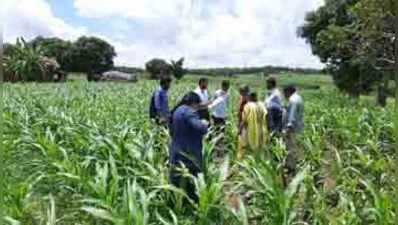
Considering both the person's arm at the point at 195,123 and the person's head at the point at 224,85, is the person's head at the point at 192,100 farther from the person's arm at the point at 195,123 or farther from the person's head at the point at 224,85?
the person's head at the point at 224,85

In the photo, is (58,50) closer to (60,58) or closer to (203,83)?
(60,58)

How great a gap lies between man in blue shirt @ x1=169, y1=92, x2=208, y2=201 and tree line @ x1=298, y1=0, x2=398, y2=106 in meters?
3.35

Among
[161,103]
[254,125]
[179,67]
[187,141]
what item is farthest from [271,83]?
[179,67]

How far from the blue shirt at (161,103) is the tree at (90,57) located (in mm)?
34748

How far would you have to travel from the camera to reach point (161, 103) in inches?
300

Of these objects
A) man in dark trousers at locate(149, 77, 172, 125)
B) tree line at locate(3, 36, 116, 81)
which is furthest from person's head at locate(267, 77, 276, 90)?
tree line at locate(3, 36, 116, 81)

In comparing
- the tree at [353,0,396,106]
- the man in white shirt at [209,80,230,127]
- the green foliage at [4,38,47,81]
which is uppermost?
the tree at [353,0,396,106]

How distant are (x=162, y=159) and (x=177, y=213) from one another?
1364 millimetres

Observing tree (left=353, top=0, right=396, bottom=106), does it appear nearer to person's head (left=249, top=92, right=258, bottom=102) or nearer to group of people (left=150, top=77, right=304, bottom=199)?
group of people (left=150, top=77, right=304, bottom=199)

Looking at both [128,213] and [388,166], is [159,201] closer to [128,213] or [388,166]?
[128,213]

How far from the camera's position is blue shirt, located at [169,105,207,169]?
4770 millimetres

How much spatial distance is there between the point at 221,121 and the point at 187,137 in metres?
4.18

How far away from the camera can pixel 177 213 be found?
4.07 m

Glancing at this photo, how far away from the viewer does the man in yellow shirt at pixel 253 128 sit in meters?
6.62
